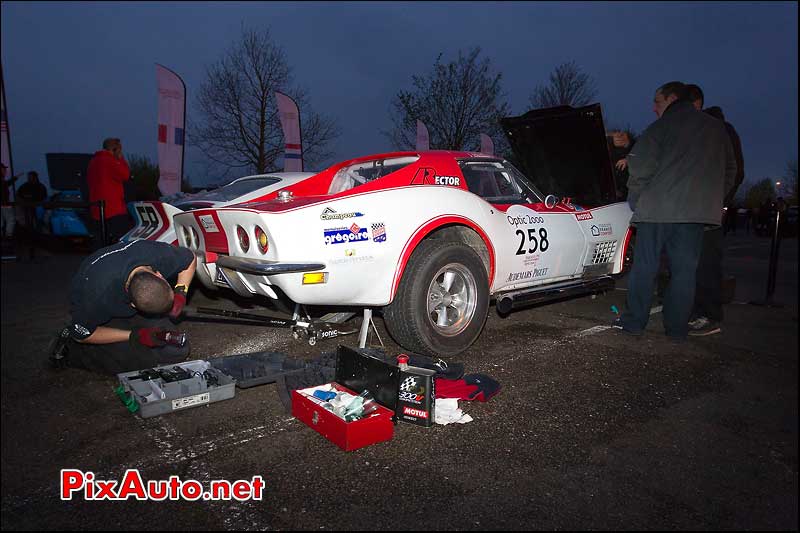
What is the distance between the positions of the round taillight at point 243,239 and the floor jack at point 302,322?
868 millimetres

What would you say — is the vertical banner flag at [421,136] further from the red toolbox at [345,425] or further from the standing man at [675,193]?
the red toolbox at [345,425]

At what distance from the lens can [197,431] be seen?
256cm

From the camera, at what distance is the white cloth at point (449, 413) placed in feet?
8.59

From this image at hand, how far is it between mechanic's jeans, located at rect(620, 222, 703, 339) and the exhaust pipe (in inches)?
14.7

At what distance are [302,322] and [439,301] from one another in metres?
1.04

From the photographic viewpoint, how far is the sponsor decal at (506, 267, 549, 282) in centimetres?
408

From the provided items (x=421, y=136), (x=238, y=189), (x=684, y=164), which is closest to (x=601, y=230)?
(x=684, y=164)

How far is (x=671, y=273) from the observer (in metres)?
4.16

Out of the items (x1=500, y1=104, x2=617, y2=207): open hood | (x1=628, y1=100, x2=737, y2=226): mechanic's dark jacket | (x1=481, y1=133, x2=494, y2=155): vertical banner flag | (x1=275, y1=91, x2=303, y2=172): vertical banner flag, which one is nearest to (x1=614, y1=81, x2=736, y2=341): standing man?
(x1=628, y1=100, x2=737, y2=226): mechanic's dark jacket

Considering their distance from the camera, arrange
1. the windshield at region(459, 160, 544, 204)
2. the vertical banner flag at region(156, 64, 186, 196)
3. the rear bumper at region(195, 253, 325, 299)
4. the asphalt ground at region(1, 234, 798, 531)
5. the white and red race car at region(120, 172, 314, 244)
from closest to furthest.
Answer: the asphalt ground at region(1, 234, 798, 531)
the rear bumper at region(195, 253, 325, 299)
the windshield at region(459, 160, 544, 204)
the white and red race car at region(120, 172, 314, 244)
the vertical banner flag at region(156, 64, 186, 196)

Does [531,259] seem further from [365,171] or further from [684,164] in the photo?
[365,171]

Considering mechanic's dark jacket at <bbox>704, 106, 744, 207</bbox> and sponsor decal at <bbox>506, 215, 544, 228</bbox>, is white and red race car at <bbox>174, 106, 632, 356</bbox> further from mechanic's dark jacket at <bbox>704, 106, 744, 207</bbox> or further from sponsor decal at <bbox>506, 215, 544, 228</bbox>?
mechanic's dark jacket at <bbox>704, 106, 744, 207</bbox>

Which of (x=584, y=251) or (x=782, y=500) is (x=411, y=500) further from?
(x=584, y=251)

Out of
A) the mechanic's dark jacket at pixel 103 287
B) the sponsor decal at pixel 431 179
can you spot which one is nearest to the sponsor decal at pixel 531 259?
the sponsor decal at pixel 431 179
